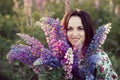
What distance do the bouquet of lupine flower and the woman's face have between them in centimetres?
16

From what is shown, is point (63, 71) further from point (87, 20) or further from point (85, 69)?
point (87, 20)

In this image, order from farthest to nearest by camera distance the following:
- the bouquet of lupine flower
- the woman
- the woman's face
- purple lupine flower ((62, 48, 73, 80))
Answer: the woman's face
the woman
the bouquet of lupine flower
purple lupine flower ((62, 48, 73, 80))

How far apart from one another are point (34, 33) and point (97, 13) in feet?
10.4

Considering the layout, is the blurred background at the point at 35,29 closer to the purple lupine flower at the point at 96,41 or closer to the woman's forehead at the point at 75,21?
the woman's forehead at the point at 75,21

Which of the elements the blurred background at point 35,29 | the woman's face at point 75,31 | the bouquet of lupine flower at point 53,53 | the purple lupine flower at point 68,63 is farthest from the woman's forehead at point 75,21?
the blurred background at point 35,29

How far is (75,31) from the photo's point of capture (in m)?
4.15

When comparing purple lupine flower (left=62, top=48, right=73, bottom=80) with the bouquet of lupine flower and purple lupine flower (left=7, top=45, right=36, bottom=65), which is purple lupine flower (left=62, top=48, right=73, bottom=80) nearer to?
the bouquet of lupine flower

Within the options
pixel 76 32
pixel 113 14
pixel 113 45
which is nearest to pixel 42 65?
pixel 76 32

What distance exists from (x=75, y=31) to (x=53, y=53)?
36 centimetres

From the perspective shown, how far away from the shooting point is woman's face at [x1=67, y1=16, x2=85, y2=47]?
13.6 ft

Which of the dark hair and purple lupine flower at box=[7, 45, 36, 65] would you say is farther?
the dark hair

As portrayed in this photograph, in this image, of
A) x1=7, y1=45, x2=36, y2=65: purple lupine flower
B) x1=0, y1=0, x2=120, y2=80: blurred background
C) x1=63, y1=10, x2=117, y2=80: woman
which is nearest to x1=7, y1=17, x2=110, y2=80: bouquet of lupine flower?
x1=7, y1=45, x2=36, y2=65: purple lupine flower

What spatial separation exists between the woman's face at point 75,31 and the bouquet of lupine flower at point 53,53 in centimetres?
16

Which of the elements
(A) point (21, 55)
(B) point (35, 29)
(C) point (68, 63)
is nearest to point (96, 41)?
(C) point (68, 63)
